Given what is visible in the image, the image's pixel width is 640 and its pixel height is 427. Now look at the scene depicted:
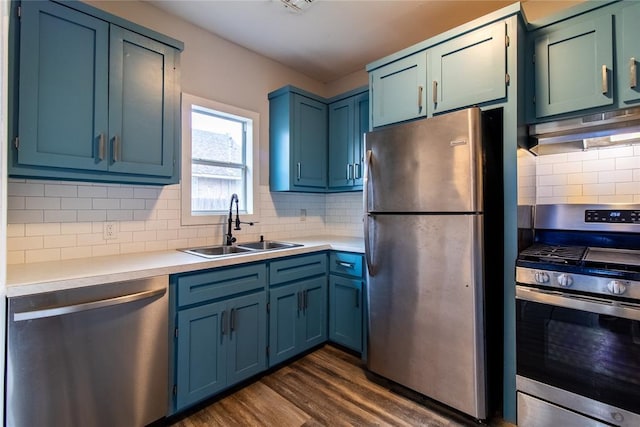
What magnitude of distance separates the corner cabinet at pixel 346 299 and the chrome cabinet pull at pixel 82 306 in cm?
135

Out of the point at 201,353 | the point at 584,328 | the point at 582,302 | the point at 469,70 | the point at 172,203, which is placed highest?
the point at 469,70

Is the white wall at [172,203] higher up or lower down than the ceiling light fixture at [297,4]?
lower down

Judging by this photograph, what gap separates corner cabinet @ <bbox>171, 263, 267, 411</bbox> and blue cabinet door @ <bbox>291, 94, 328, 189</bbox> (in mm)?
1128

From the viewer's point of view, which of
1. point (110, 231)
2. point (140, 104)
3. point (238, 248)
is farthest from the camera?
point (238, 248)

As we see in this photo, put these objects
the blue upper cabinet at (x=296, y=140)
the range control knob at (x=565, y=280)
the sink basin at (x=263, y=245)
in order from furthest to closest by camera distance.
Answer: the blue upper cabinet at (x=296, y=140)
the sink basin at (x=263, y=245)
the range control knob at (x=565, y=280)

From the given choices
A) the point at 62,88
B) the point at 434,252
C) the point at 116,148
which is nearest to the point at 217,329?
the point at 116,148

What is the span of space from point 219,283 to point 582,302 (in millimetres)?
1913

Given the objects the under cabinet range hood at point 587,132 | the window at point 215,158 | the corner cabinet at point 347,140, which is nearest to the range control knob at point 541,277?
the under cabinet range hood at point 587,132

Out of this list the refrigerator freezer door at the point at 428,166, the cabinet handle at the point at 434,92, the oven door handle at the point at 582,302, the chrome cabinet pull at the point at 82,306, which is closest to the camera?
the chrome cabinet pull at the point at 82,306

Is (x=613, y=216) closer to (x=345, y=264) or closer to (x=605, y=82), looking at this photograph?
(x=605, y=82)

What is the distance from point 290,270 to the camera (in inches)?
90.0

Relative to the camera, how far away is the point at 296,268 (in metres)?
2.33

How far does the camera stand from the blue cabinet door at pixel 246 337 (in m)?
1.93

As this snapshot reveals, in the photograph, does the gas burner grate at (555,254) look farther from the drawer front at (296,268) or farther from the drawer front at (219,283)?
the drawer front at (219,283)
